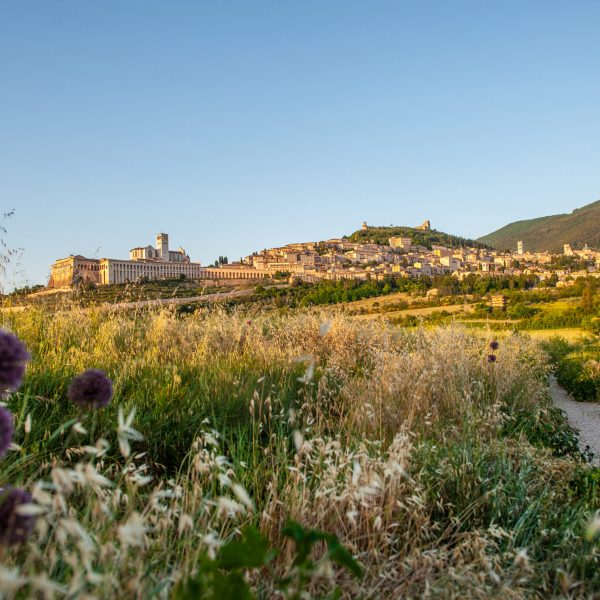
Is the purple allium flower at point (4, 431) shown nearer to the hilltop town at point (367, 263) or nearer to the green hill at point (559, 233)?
the hilltop town at point (367, 263)

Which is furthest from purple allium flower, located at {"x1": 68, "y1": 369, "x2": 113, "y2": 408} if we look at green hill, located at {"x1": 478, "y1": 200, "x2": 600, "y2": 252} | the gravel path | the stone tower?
green hill, located at {"x1": 478, "y1": 200, "x2": 600, "y2": 252}

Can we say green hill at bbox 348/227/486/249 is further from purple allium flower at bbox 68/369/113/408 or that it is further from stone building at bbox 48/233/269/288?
purple allium flower at bbox 68/369/113/408

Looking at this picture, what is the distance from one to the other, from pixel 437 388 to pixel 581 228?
110 metres

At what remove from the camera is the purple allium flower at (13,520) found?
3.29 feet

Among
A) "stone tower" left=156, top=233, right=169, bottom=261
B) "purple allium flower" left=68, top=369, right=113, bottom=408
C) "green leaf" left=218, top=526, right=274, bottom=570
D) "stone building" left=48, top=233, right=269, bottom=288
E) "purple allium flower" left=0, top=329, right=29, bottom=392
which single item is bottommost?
"green leaf" left=218, top=526, right=274, bottom=570

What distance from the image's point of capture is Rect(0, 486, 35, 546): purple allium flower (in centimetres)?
100

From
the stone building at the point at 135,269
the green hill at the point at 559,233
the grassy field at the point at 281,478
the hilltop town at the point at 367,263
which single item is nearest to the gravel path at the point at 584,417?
the grassy field at the point at 281,478

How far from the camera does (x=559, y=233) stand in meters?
108

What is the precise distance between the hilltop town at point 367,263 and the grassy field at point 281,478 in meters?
21.8

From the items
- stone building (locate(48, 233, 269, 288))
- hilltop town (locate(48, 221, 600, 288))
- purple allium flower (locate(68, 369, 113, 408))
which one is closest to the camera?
purple allium flower (locate(68, 369, 113, 408))

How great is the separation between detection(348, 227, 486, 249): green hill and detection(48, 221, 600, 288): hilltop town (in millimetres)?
430

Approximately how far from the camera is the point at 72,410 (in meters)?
3.67

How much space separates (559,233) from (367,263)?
50889 millimetres

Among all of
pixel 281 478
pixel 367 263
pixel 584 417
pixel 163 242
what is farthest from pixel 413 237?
pixel 281 478
